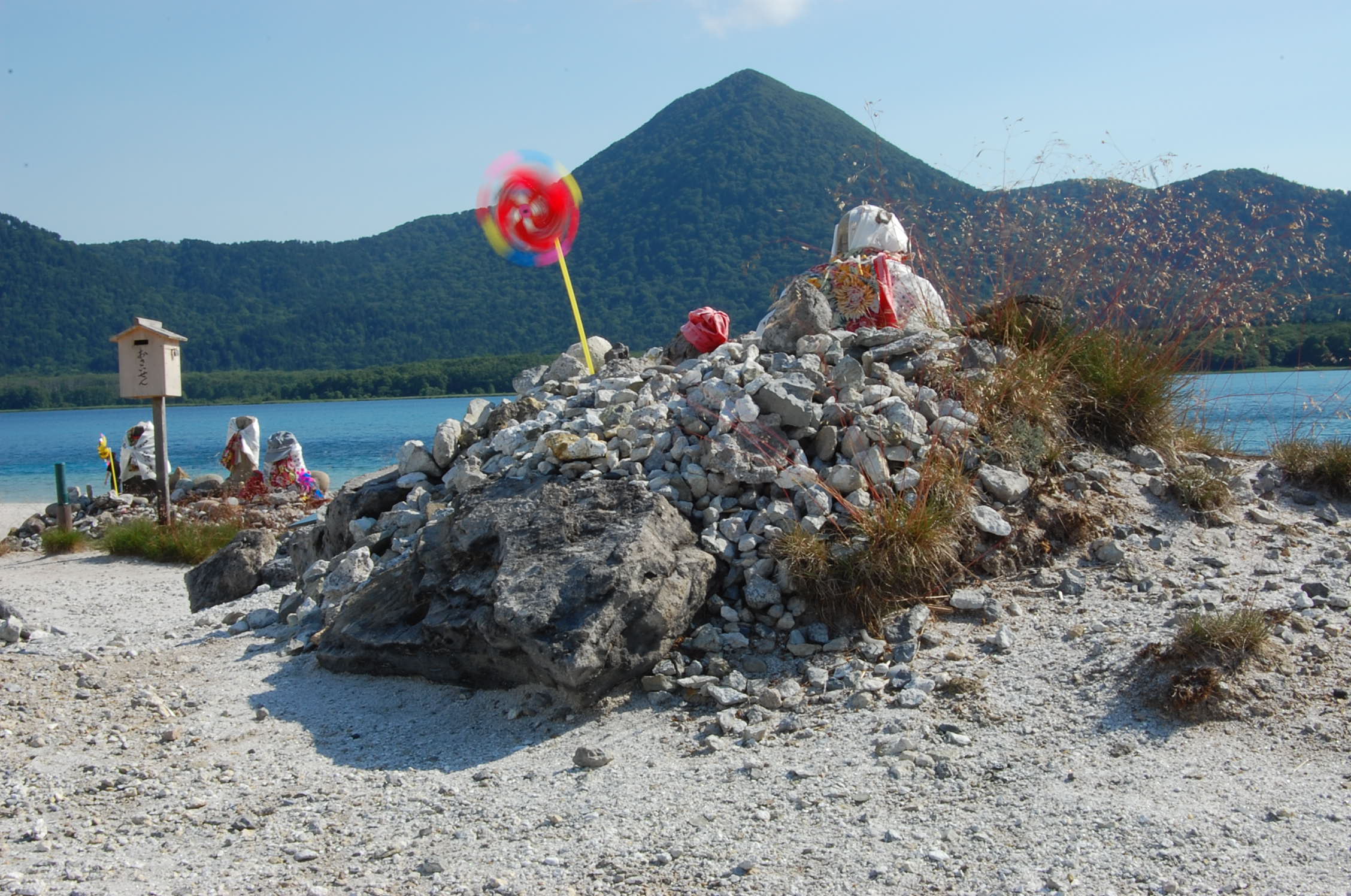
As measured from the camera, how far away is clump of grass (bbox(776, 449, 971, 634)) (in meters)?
4.34

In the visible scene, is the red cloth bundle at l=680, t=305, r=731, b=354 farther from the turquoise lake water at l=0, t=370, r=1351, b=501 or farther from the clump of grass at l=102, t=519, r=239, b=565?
the clump of grass at l=102, t=519, r=239, b=565

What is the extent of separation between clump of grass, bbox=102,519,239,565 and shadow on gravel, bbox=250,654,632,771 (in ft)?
19.3

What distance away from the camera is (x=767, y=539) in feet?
15.0

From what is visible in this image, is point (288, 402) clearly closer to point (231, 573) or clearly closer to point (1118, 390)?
point (231, 573)

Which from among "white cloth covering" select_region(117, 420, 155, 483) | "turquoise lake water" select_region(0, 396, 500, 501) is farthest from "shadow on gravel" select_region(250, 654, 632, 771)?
"white cloth covering" select_region(117, 420, 155, 483)

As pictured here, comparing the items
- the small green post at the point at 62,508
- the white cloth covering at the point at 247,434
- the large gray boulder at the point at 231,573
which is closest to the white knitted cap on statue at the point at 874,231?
the large gray boulder at the point at 231,573

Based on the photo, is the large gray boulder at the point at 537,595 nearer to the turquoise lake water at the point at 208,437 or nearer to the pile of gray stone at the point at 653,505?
the pile of gray stone at the point at 653,505

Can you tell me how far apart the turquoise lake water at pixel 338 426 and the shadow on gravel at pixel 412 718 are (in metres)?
3.47

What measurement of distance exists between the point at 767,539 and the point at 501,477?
61.5 inches

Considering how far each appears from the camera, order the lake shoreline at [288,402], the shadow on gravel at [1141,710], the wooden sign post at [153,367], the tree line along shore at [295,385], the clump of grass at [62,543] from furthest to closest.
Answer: the tree line along shore at [295,385] < the lake shoreline at [288,402] < the wooden sign post at [153,367] < the clump of grass at [62,543] < the shadow on gravel at [1141,710]

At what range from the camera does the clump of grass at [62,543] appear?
11094 millimetres

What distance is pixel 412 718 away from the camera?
13.6 feet

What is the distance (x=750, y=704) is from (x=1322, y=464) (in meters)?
4.20

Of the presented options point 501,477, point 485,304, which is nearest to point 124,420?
point 485,304
